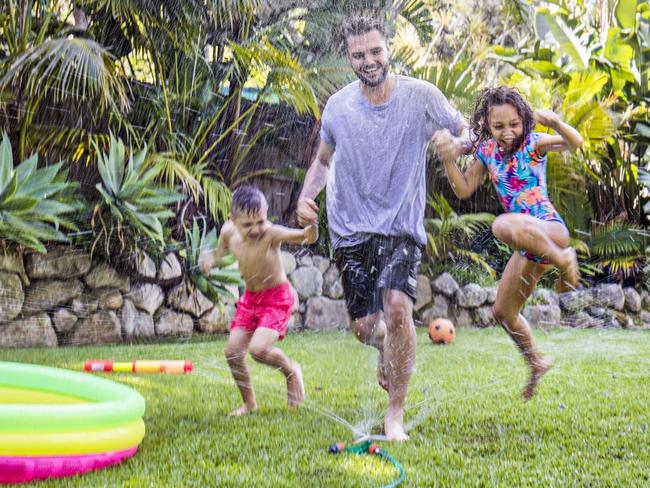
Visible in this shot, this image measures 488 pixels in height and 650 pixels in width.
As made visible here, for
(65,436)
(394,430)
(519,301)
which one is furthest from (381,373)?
(65,436)

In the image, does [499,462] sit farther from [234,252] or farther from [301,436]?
[234,252]

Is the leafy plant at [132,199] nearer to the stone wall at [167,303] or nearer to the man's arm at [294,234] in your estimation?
the stone wall at [167,303]

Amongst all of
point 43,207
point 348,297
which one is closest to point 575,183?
point 348,297

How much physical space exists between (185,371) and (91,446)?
34cm

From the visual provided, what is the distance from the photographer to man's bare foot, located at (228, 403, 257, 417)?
193cm

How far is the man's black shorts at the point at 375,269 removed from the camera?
160 centimetres

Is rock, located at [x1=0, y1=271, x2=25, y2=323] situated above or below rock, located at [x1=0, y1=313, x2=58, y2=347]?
above

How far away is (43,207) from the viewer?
93.6 inches

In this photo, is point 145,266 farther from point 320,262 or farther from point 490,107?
point 490,107

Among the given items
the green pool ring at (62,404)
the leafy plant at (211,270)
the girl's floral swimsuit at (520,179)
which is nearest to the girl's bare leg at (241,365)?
the leafy plant at (211,270)

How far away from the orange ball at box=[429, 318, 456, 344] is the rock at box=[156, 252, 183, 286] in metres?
0.56

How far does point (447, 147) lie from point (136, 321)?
3.43 ft

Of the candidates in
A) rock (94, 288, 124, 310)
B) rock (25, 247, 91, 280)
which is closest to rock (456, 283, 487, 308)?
rock (94, 288, 124, 310)

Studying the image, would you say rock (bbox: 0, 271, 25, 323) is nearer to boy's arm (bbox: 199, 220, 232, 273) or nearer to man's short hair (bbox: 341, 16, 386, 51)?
boy's arm (bbox: 199, 220, 232, 273)
